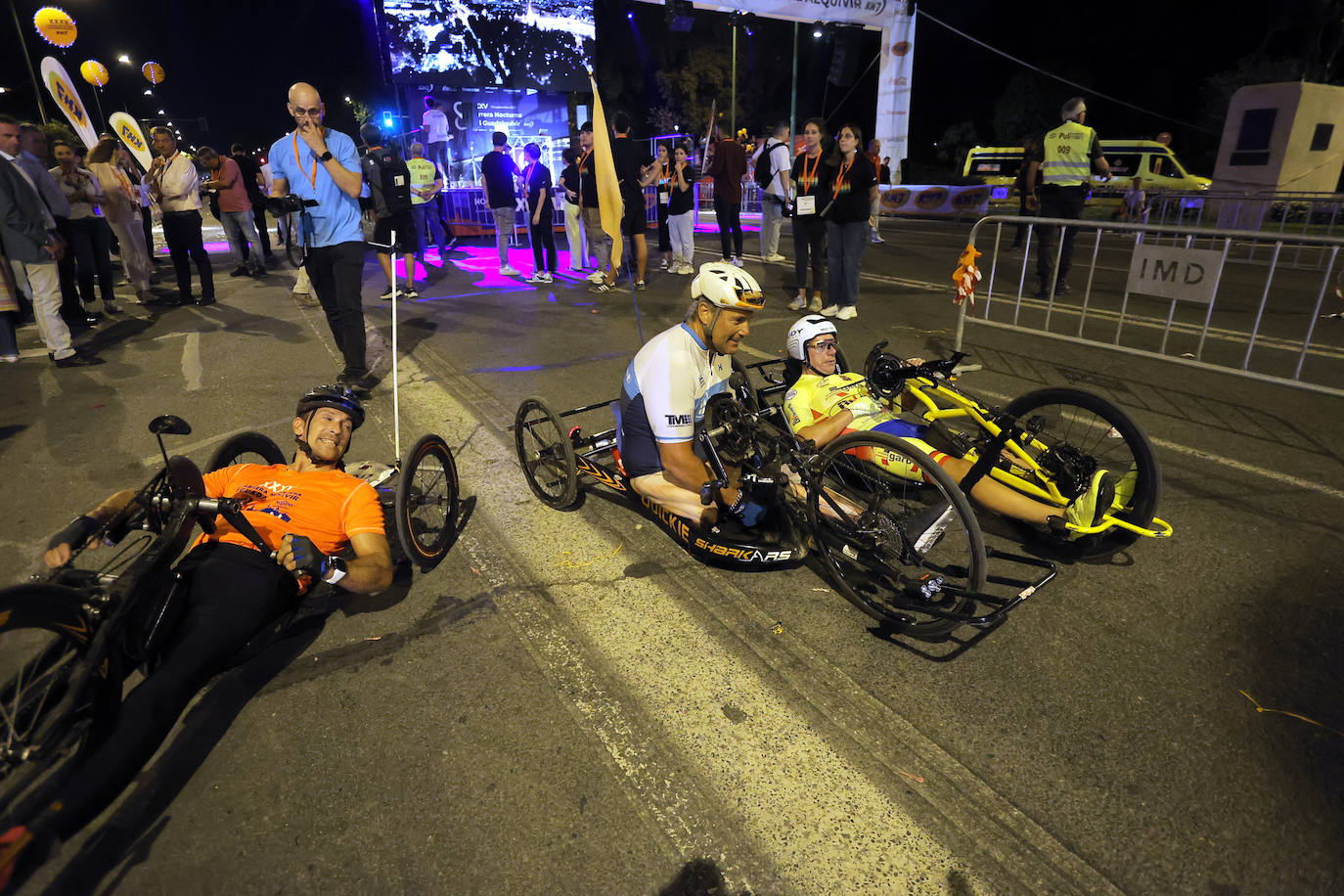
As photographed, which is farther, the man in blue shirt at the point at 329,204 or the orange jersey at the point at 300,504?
the man in blue shirt at the point at 329,204

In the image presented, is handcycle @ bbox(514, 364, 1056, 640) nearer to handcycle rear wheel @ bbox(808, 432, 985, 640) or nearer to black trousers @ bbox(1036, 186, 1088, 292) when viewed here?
handcycle rear wheel @ bbox(808, 432, 985, 640)

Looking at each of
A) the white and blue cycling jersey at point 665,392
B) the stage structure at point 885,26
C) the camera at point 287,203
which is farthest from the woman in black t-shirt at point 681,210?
the stage structure at point 885,26

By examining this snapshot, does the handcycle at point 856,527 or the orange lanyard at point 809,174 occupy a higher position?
the orange lanyard at point 809,174

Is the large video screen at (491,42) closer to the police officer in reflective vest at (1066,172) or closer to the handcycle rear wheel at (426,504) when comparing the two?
the police officer in reflective vest at (1066,172)

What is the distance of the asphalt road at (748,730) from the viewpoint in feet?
6.68

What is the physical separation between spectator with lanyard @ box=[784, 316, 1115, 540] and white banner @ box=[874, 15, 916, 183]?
2214 cm

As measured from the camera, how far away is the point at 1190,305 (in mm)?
9047

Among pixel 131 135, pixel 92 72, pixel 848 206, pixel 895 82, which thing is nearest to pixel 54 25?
pixel 92 72

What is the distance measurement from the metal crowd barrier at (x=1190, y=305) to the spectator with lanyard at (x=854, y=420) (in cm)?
300

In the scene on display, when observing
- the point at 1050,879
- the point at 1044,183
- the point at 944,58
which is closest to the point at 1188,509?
the point at 1050,879

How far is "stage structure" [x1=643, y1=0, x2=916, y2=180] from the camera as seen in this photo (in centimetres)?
Result: 2077

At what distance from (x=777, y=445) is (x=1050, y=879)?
179cm

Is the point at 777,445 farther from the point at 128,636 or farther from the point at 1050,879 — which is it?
the point at 128,636

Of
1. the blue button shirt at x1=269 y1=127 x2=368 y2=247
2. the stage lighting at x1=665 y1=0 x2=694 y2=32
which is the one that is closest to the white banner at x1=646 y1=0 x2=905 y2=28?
the stage lighting at x1=665 y1=0 x2=694 y2=32
